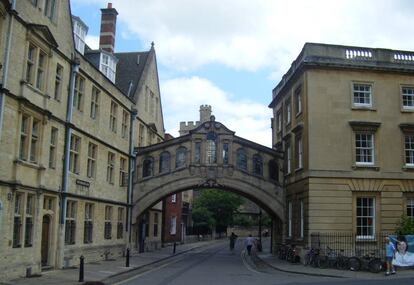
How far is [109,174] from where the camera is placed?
3128 centimetres

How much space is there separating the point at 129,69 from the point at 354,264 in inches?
889

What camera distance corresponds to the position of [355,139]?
28.9 metres

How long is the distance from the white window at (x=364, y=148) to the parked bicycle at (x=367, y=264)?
21.4 feet

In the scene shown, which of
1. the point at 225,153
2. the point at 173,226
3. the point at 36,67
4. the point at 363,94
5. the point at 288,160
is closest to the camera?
the point at 36,67

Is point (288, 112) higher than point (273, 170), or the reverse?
point (288, 112)

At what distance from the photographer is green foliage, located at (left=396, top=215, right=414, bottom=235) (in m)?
25.7

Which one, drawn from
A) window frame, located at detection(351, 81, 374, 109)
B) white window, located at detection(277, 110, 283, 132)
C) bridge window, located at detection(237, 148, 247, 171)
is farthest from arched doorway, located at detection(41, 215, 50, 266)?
white window, located at detection(277, 110, 283, 132)

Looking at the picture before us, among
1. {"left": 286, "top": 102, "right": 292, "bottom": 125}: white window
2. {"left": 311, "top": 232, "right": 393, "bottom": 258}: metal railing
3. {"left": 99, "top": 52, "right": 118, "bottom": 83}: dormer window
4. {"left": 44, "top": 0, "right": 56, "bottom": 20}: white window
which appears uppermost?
{"left": 99, "top": 52, "right": 118, "bottom": 83}: dormer window

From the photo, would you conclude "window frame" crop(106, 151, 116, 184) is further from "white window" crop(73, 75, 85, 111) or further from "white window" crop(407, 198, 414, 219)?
"white window" crop(407, 198, 414, 219)

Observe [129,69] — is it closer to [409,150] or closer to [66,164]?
[66,164]

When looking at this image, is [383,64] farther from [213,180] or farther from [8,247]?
[8,247]

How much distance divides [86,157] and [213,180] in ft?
34.8

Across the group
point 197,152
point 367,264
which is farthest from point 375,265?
point 197,152

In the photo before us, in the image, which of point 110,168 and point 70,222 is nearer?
point 70,222
